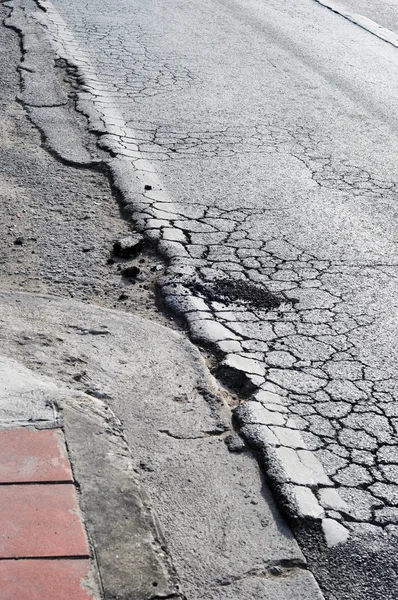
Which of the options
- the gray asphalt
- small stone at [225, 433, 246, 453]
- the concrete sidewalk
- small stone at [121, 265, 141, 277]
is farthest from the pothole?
the gray asphalt

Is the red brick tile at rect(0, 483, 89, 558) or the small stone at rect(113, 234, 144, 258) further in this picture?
the small stone at rect(113, 234, 144, 258)

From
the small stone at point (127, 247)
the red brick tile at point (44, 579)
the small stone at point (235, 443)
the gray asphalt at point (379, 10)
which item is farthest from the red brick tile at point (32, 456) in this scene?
the gray asphalt at point (379, 10)

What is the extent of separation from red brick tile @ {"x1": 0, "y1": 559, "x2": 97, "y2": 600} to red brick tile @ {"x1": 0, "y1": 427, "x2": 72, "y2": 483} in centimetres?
40

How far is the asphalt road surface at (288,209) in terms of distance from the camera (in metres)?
3.37

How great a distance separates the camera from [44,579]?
244 cm

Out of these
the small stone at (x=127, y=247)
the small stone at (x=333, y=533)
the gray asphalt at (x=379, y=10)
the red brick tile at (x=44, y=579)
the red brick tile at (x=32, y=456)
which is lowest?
the gray asphalt at (x=379, y=10)

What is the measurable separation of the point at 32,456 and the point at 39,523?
0.35 metres

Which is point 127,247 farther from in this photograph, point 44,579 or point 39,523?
point 44,579

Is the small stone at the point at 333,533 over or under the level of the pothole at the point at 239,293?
over

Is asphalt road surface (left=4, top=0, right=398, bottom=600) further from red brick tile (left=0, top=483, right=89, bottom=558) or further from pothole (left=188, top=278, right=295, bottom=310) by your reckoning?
red brick tile (left=0, top=483, right=89, bottom=558)

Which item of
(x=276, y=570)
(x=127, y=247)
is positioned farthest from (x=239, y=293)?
(x=276, y=570)

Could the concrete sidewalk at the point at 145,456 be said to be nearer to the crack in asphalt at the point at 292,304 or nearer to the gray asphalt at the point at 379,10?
the crack in asphalt at the point at 292,304

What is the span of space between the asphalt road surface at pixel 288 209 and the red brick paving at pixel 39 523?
2.55ft

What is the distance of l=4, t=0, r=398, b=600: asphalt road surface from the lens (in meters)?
3.37
